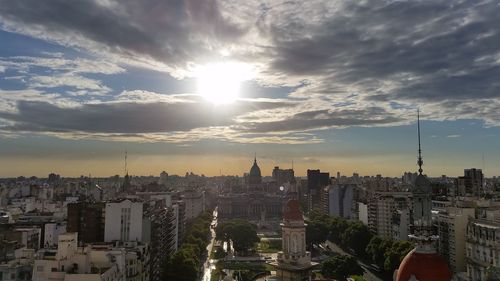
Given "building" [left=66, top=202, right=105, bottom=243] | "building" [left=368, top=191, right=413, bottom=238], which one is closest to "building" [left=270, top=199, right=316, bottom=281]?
"building" [left=66, top=202, right=105, bottom=243]

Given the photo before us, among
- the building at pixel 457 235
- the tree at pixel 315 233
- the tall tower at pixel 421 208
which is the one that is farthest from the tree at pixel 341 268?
the tall tower at pixel 421 208

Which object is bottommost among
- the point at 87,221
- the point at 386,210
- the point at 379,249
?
the point at 379,249

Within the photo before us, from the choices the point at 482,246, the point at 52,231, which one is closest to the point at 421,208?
the point at 482,246

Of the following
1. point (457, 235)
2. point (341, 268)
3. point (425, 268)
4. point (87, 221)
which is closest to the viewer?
point (425, 268)

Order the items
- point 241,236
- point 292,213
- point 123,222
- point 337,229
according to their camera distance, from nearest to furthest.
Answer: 1. point 292,213
2. point 123,222
3. point 241,236
4. point 337,229

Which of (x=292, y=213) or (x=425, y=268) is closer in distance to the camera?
(x=425, y=268)

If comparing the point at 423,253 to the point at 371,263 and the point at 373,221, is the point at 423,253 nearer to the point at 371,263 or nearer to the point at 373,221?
the point at 371,263

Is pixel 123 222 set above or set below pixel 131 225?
above

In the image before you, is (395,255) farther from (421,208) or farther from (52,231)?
(421,208)

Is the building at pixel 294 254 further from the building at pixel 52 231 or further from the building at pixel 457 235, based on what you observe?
the building at pixel 52 231
